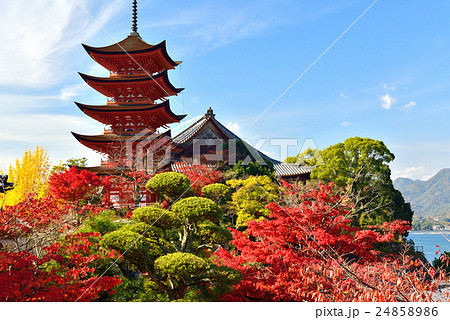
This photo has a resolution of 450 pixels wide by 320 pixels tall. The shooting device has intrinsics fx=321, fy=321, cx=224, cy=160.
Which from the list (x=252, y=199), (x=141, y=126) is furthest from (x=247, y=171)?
(x=141, y=126)

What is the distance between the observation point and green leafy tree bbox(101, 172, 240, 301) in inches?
294

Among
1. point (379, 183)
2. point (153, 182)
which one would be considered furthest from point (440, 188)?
point (153, 182)

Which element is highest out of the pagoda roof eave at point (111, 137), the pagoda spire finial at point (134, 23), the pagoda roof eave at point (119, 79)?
the pagoda spire finial at point (134, 23)

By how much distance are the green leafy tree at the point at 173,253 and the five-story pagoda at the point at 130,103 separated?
10106mm

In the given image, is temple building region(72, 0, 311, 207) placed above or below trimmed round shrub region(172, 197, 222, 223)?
above

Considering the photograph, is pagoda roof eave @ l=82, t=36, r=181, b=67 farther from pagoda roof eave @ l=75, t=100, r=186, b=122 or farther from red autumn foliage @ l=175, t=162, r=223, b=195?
red autumn foliage @ l=175, t=162, r=223, b=195

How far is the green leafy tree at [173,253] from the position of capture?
746 centimetres

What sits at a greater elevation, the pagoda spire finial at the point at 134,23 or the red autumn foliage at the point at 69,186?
the pagoda spire finial at the point at 134,23

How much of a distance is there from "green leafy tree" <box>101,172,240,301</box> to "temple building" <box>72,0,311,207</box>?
960cm

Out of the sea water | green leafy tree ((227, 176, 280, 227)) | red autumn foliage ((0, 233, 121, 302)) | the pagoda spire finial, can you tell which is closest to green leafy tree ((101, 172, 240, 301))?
red autumn foliage ((0, 233, 121, 302))

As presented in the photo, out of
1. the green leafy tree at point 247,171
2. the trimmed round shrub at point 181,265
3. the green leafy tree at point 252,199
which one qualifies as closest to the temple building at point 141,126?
the green leafy tree at point 247,171

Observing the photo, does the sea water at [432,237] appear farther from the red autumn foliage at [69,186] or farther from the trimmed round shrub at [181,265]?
the red autumn foliage at [69,186]

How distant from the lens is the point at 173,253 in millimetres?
7738

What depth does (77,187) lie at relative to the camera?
15250 mm
